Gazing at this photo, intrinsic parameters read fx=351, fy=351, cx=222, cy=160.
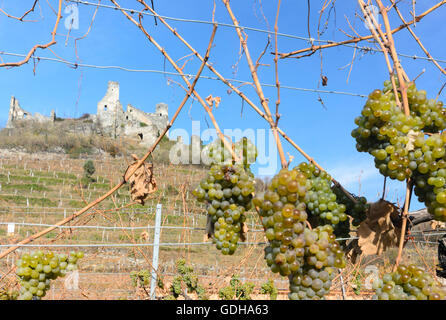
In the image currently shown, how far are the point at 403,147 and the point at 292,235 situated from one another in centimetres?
33

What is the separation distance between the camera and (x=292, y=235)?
718 millimetres

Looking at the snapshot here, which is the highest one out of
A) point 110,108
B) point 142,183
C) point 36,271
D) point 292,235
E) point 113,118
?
point 110,108

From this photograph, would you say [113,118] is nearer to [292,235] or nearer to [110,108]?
[110,108]

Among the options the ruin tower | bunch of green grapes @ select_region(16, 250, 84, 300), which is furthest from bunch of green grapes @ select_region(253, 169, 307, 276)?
the ruin tower

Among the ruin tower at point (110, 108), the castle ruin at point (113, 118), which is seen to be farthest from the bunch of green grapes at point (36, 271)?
the ruin tower at point (110, 108)

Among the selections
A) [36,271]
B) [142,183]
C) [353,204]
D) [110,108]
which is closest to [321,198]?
[353,204]

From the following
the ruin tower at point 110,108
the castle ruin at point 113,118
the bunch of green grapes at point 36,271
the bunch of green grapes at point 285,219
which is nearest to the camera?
the bunch of green grapes at point 285,219

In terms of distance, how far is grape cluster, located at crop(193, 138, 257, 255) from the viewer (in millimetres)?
841

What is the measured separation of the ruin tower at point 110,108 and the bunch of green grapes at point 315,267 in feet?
116

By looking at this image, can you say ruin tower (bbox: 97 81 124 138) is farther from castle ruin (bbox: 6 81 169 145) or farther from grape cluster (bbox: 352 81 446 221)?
grape cluster (bbox: 352 81 446 221)

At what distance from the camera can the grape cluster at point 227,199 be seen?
841mm

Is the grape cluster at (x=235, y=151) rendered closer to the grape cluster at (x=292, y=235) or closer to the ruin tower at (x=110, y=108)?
the grape cluster at (x=292, y=235)
